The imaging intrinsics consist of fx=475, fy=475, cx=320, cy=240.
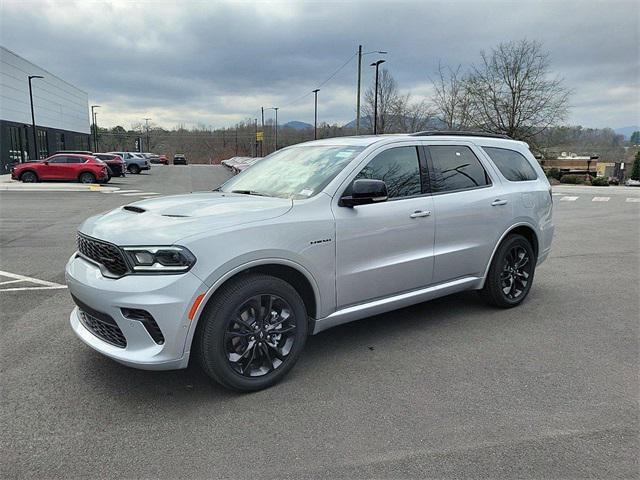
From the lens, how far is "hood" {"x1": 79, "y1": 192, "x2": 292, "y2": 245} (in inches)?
121

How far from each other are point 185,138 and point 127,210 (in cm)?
12707

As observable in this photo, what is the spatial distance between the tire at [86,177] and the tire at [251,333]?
85.7 feet

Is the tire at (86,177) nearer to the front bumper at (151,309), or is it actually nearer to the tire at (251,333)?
the front bumper at (151,309)

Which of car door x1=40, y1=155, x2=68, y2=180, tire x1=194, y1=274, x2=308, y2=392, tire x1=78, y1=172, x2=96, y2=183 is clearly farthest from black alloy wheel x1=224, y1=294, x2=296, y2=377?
car door x1=40, y1=155, x2=68, y2=180

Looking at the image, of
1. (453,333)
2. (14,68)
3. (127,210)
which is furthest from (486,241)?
(14,68)

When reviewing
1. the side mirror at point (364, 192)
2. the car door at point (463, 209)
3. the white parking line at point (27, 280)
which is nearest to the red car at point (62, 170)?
the white parking line at point (27, 280)

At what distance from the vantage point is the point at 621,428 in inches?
118

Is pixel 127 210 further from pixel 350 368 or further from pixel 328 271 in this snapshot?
pixel 350 368

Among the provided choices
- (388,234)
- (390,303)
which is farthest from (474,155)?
(390,303)

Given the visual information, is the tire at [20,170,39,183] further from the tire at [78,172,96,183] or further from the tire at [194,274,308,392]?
the tire at [194,274,308,392]

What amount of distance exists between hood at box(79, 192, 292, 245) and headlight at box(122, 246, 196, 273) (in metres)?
0.05

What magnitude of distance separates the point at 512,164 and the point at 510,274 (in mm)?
1248

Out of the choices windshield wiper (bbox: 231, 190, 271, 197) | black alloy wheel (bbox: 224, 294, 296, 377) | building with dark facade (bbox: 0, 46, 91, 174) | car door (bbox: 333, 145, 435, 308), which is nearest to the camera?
black alloy wheel (bbox: 224, 294, 296, 377)

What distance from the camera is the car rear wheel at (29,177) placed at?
25.9 meters
